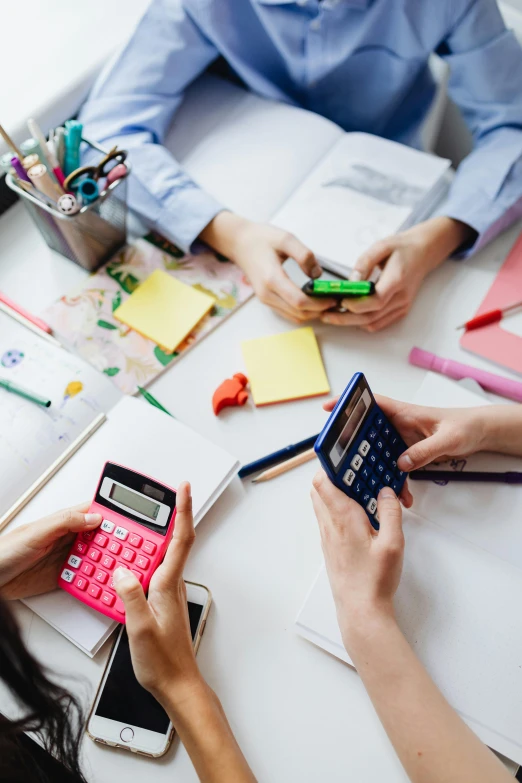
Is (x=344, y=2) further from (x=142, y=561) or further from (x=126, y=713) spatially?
(x=126, y=713)

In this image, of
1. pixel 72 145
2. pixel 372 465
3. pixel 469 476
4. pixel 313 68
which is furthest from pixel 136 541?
pixel 313 68

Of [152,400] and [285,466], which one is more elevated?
[152,400]

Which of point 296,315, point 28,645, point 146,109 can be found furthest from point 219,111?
point 28,645

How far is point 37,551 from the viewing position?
0.52 meters

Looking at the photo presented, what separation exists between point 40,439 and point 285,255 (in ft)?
1.18

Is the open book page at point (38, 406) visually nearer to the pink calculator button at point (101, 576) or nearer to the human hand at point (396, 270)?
the pink calculator button at point (101, 576)

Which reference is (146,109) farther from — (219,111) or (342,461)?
(342,461)

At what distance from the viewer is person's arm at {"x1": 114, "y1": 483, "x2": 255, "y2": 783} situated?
453 mm

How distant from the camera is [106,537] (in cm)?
53

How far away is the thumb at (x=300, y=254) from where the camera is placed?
685 millimetres

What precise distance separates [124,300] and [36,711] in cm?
44

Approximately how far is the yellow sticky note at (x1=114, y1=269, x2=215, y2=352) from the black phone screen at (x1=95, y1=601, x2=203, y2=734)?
1.10ft

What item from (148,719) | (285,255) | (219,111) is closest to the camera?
(148,719)

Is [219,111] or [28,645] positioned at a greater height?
[219,111]
